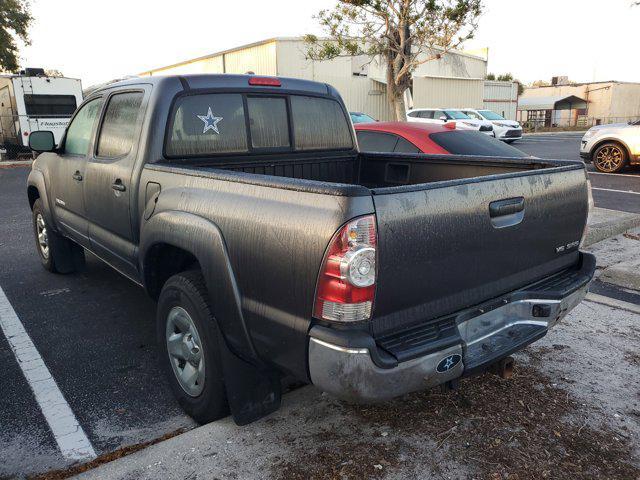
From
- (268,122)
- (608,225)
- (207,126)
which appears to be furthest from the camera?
(608,225)

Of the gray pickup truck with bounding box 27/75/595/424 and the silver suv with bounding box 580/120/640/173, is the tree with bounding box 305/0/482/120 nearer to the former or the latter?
the silver suv with bounding box 580/120/640/173

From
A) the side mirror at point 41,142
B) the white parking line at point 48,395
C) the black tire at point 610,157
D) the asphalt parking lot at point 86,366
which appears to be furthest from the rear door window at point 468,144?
the black tire at point 610,157

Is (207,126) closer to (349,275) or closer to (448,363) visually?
(349,275)

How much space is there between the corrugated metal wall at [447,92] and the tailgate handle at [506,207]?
33841 mm

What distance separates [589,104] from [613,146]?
1912 inches

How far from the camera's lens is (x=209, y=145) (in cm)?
359

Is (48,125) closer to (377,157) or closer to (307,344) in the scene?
(377,157)

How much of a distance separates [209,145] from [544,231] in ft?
7.00

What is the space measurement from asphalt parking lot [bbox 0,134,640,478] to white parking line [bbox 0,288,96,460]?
0.03 m

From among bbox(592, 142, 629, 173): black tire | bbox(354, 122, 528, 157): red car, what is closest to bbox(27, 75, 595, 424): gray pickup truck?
bbox(354, 122, 528, 157): red car

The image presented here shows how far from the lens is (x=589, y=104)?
182 ft

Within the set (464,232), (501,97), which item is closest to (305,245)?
(464,232)

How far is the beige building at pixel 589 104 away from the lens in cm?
5259

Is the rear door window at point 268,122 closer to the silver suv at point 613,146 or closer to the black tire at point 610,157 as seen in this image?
the silver suv at point 613,146
